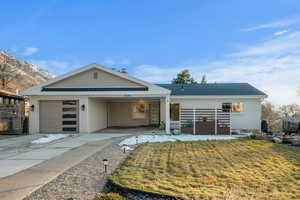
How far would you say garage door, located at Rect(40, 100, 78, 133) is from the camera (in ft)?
43.9

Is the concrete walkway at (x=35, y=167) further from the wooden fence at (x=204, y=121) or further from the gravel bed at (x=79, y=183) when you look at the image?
the wooden fence at (x=204, y=121)

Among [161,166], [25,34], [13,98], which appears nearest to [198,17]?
[161,166]

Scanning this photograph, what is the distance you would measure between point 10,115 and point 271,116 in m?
23.6

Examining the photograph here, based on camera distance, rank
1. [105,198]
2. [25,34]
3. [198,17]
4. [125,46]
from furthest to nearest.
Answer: [25,34] < [125,46] < [198,17] < [105,198]

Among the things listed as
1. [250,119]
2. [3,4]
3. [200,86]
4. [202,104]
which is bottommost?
[250,119]

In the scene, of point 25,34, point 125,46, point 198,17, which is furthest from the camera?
point 25,34

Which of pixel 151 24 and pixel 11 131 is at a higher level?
pixel 151 24

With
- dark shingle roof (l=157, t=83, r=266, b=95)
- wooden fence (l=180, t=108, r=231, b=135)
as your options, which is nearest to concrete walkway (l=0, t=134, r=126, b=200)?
wooden fence (l=180, t=108, r=231, b=135)

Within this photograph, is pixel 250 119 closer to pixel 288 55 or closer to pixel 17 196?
pixel 288 55

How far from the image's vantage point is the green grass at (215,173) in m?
3.93

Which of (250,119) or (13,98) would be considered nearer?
(250,119)

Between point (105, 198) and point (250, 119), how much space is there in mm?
12846

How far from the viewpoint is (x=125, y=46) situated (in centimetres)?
2136

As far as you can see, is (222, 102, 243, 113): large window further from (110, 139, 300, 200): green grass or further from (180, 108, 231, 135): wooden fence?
(110, 139, 300, 200): green grass
